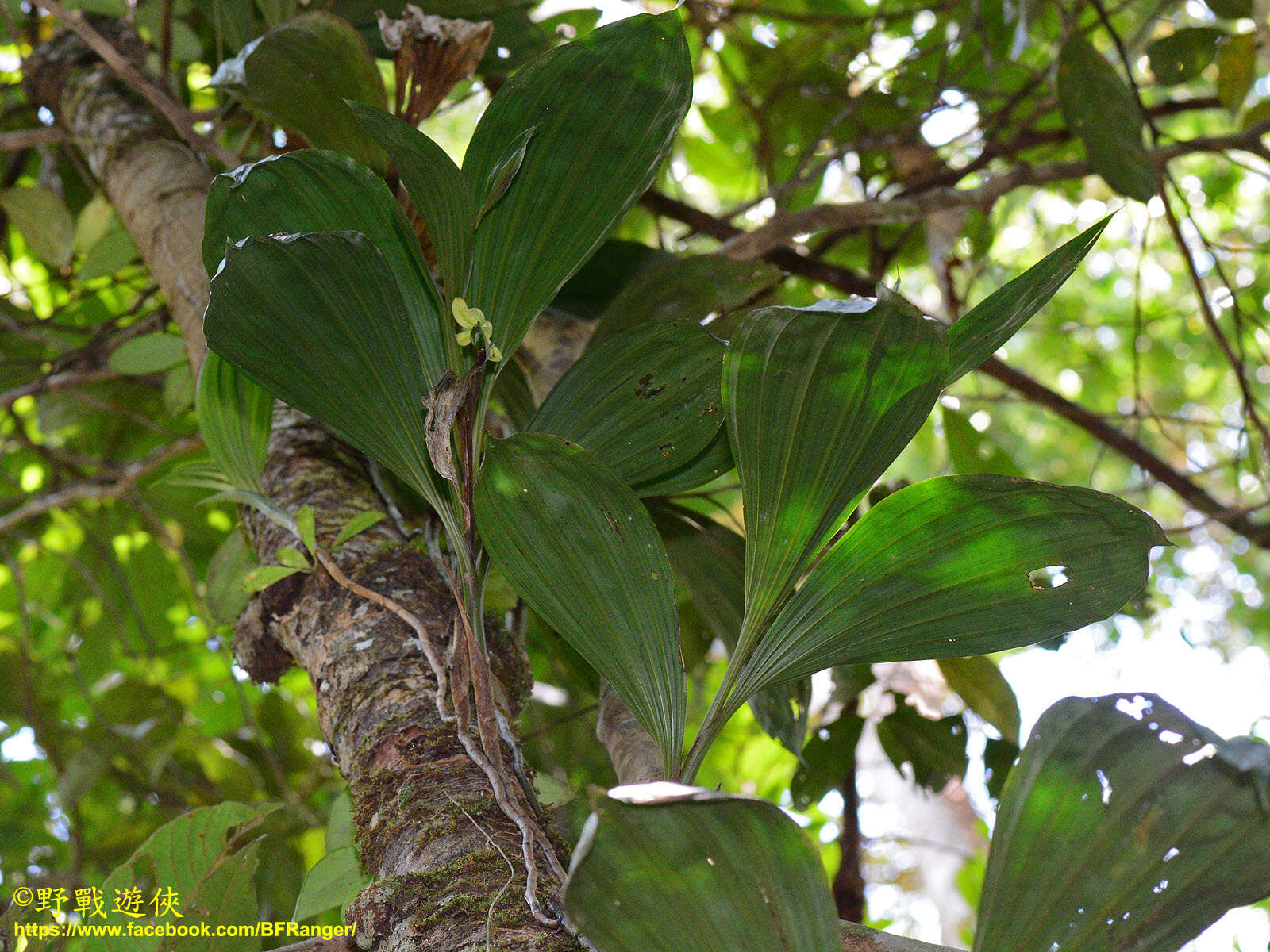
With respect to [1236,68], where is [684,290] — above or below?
below

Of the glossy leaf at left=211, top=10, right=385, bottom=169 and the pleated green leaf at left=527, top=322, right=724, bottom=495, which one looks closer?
the pleated green leaf at left=527, top=322, right=724, bottom=495

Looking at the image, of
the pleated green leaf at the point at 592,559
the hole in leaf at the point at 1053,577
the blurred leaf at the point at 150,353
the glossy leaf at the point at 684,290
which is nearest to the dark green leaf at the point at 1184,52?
the glossy leaf at the point at 684,290

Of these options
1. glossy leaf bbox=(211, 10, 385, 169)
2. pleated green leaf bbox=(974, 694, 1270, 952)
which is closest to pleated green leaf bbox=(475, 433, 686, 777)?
pleated green leaf bbox=(974, 694, 1270, 952)

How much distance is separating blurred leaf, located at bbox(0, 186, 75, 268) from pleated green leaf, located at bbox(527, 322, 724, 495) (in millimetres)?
1124

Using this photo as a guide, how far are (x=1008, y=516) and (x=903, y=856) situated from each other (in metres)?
4.88

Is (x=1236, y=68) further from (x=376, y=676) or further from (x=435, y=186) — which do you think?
(x=376, y=676)

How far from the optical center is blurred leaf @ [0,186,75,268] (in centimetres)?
131

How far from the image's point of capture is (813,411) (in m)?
0.46

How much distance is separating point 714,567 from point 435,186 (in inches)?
16.6

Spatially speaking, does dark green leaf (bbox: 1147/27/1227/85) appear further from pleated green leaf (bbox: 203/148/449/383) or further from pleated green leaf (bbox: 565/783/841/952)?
pleated green leaf (bbox: 565/783/841/952)

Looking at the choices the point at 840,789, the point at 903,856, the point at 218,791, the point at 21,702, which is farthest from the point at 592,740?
the point at 903,856

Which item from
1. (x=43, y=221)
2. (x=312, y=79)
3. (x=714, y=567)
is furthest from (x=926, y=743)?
(x=43, y=221)

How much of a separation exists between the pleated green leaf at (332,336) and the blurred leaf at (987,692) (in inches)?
25.4

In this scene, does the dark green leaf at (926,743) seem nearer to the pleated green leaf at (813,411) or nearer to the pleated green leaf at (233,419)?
the pleated green leaf at (813,411)
